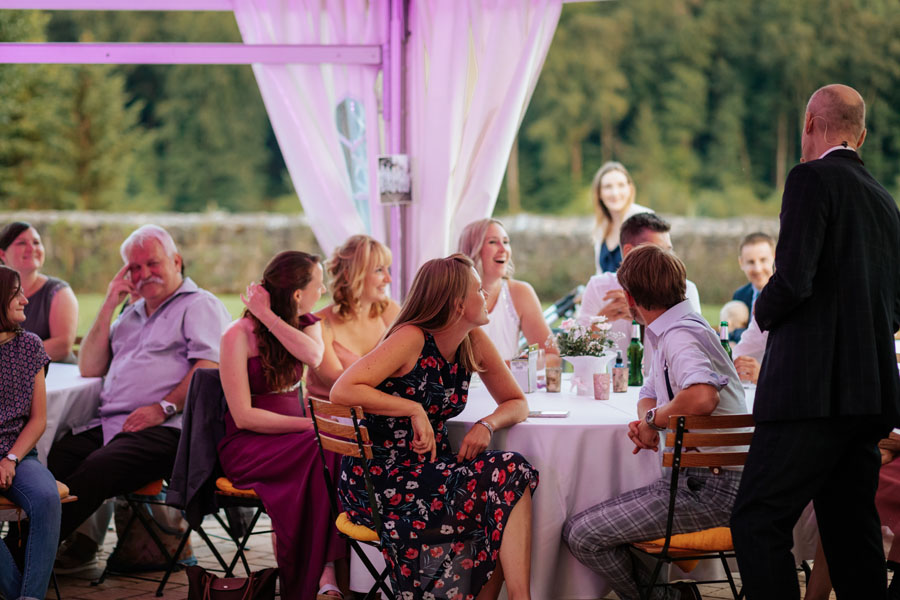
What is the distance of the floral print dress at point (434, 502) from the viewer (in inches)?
122

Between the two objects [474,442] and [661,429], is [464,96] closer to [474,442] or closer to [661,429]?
[474,442]

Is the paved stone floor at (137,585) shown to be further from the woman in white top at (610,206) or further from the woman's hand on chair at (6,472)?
the woman in white top at (610,206)

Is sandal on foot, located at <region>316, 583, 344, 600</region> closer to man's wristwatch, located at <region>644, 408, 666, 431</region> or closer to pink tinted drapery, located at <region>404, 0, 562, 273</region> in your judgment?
man's wristwatch, located at <region>644, 408, 666, 431</region>

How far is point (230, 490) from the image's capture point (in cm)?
370

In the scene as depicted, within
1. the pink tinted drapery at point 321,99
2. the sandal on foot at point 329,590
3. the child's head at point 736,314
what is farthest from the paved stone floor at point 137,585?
the child's head at point 736,314

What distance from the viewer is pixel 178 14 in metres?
19.5

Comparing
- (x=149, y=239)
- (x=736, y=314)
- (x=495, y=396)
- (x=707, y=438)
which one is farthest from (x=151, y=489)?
(x=736, y=314)

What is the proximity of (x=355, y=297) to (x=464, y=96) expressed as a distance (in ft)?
4.19

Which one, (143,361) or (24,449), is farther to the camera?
(143,361)

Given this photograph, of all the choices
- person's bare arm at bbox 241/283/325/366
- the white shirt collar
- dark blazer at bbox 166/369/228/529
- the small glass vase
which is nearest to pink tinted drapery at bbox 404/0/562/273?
person's bare arm at bbox 241/283/325/366

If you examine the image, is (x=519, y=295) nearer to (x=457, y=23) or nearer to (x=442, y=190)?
(x=442, y=190)

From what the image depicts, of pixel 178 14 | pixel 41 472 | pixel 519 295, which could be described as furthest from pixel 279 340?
pixel 178 14

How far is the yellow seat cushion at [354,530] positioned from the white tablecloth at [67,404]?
140 cm

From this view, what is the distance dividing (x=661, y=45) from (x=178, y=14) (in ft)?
29.5
